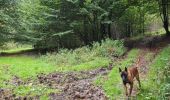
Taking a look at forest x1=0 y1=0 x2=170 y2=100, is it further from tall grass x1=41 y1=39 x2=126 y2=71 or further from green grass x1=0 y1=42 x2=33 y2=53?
green grass x1=0 y1=42 x2=33 y2=53

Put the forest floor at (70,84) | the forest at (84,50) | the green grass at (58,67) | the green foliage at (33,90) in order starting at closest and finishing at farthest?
1. the forest floor at (70,84)
2. the forest at (84,50)
3. the green foliage at (33,90)
4. the green grass at (58,67)

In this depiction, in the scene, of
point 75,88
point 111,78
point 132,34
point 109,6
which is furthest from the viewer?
point 132,34

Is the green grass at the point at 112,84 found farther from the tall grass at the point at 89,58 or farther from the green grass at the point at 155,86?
the tall grass at the point at 89,58

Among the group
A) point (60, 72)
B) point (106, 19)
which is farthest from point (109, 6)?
point (60, 72)

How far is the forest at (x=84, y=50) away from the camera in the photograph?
12.5 m

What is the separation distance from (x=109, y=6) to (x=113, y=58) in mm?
9121

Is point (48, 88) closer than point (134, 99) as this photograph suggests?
No

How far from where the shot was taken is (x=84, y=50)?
24719 mm

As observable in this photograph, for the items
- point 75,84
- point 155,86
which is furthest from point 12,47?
point 155,86

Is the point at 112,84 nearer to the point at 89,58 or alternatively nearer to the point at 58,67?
the point at 58,67

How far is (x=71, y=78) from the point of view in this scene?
16.0 metres

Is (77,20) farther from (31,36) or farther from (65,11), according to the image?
(31,36)

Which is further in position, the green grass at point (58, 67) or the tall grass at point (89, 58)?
the tall grass at point (89, 58)

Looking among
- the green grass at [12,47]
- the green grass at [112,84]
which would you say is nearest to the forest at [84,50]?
the green grass at [112,84]
